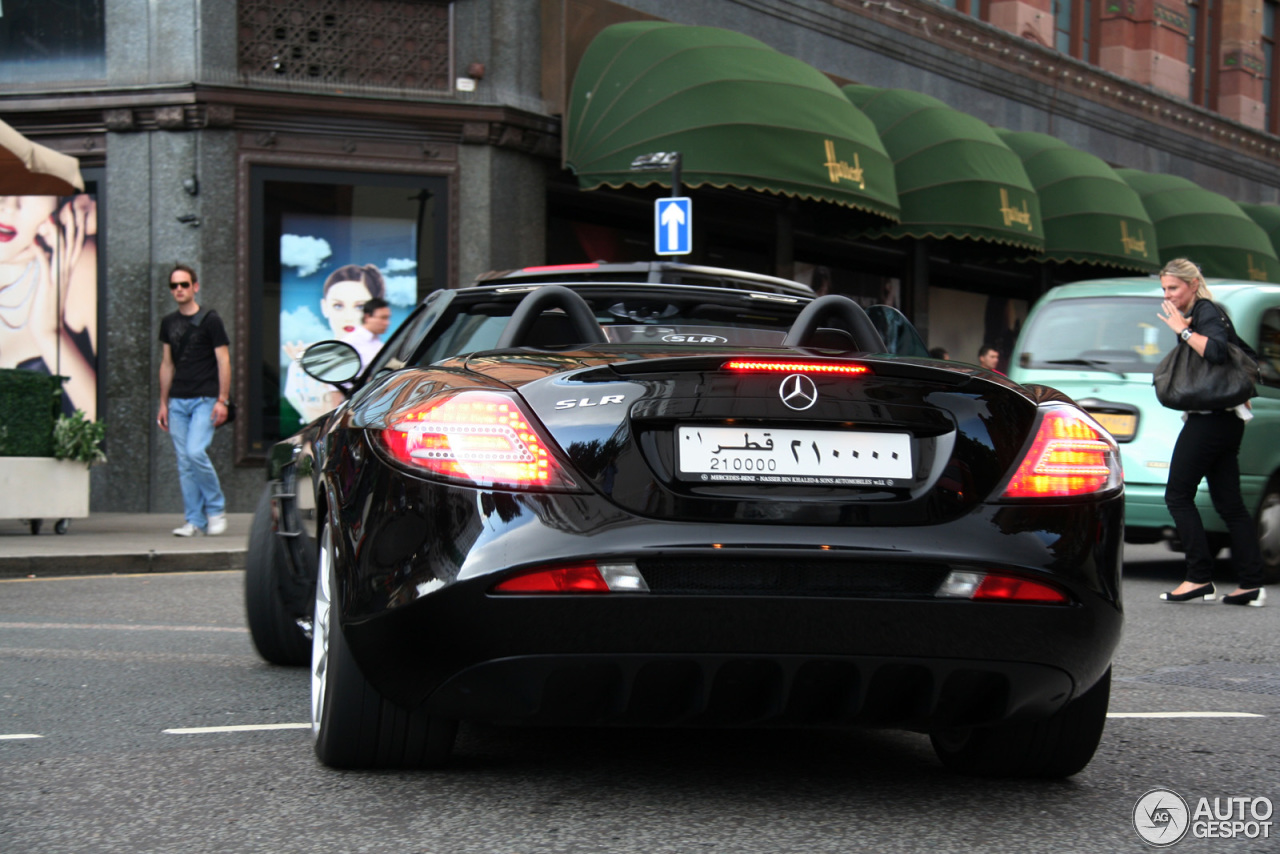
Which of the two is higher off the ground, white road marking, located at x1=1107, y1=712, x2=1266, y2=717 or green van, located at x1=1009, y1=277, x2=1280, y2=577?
green van, located at x1=1009, y1=277, x2=1280, y2=577

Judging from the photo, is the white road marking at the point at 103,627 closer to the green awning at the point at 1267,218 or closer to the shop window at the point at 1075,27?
the shop window at the point at 1075,27

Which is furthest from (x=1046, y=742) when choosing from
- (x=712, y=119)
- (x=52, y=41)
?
(x=52, y=41)

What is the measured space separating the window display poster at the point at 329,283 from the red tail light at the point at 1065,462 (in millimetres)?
11632

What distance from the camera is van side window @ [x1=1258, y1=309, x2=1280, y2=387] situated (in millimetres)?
9633

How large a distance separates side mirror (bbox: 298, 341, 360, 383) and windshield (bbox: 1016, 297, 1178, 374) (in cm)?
629

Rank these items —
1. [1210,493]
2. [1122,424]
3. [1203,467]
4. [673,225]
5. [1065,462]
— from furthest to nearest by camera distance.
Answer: [673,225] < [1122,424] < [1210,493] < [1203,467] < [1065,462]

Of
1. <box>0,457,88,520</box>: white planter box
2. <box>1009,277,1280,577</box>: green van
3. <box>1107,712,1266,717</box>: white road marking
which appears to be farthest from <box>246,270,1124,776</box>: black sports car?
<box>0,457,88,520</box>: white planter box

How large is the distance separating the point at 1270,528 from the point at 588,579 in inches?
301

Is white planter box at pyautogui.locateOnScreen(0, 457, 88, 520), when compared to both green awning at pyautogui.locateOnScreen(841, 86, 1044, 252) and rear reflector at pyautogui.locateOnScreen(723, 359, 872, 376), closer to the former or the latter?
rear reflector at pyautogui.locateOnScreen(723, 359, 872, 376)

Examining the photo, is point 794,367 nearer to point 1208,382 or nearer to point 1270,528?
point 1208,382

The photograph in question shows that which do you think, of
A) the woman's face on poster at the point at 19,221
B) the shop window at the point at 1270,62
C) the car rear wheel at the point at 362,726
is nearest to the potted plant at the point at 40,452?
the woman's face on poster at the point at 19,221

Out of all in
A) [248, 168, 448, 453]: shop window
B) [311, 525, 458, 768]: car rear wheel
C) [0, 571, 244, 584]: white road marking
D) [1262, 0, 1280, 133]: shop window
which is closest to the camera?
[311, 525, 458, 768]: car rear wheel

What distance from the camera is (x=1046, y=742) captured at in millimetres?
3582

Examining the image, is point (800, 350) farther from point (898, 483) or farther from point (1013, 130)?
point (1013, 130)
